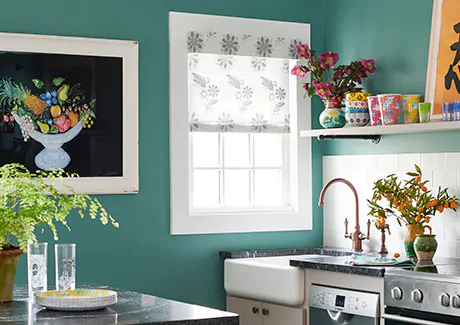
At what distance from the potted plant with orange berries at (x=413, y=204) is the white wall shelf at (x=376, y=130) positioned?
27 cm

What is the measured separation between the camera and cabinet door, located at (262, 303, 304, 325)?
4.48 meters

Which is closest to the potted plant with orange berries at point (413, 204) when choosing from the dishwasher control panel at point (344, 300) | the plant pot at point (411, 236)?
the plant pot at point (411, 236)

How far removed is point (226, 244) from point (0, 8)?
73.0 inches

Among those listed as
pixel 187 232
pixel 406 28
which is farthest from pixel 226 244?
pixel 406 28

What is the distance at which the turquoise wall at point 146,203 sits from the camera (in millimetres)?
4645

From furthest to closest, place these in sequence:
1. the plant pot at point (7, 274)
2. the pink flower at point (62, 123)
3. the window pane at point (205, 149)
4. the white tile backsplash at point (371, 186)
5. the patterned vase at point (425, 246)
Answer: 1. the window pane at point (205, 149)
2. the pink flower at point (62, 123)
3. the white tile backsplash at point (371, 186)
4. the patterned vase at point (425, 246)
5. the plant pot at point (7, 274)

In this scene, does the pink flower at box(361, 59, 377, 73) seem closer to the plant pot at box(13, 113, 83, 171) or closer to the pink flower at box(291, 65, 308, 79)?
the pink flower at box(291, 65, 308, 79)

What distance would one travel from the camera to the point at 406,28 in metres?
4.78

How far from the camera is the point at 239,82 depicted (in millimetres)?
5207

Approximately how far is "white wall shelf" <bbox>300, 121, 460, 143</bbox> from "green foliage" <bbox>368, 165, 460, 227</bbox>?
27 centimetres

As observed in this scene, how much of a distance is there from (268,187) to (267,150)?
23 cm

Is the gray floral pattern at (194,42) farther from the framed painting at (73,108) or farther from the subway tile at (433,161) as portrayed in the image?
the subway tile at (433,161)

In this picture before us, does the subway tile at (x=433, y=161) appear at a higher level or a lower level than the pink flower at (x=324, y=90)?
lower

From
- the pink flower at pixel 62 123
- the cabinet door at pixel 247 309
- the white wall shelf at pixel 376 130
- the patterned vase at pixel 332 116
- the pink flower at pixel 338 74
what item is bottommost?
the cabinet door at pixel 247 309
